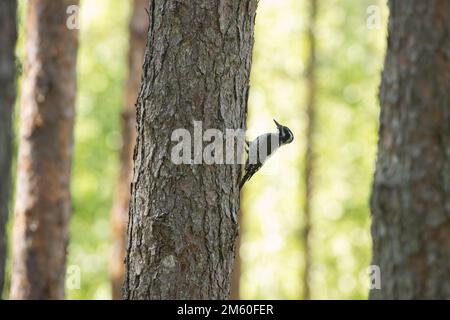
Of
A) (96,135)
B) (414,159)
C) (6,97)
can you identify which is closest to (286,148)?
(96,135)

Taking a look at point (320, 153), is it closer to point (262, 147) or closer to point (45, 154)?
point (45, 154)

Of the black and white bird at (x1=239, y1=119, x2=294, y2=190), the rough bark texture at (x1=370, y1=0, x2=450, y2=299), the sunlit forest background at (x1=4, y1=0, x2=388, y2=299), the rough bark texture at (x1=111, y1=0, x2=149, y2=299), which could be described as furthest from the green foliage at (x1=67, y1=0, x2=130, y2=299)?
the rough bark texture at (x1=370, y1=0, x2=450, y2=299)

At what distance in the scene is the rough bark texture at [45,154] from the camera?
29.0ft

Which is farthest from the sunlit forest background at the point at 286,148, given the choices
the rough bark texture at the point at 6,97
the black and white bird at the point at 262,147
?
the rough bark texture at the point at 6,97

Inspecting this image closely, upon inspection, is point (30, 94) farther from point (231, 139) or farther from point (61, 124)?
point (231, 139)

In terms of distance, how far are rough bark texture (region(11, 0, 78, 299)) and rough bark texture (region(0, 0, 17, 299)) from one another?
5205 millimetres

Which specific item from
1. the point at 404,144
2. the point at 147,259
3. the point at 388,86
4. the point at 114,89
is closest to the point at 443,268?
the point at 404,144

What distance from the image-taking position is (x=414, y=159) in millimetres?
5277

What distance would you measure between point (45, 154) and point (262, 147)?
102 inches

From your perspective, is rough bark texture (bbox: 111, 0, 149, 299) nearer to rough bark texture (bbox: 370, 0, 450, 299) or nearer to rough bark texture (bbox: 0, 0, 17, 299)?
rough bark texture (bbox: 370, 0, 450, 299)

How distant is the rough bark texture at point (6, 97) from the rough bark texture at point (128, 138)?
7564mm

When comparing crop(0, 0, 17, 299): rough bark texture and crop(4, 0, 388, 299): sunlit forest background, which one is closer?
crop(0, 0, 17, 299): rough bark texture

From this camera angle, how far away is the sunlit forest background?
64.7 feet

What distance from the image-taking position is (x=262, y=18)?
20.1m
